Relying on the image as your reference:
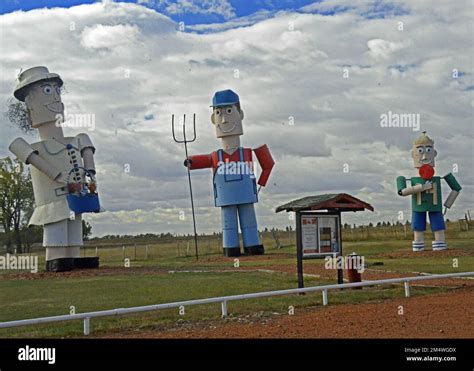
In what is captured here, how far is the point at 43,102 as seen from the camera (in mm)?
23469

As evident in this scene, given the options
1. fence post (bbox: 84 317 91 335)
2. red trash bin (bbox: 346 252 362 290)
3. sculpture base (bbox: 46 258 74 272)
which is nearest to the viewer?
fence post (bbox: 84 317 91 335)

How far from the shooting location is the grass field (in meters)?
12.9

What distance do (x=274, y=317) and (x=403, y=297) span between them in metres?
3.61

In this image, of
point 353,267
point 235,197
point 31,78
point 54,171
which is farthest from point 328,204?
point 235,197

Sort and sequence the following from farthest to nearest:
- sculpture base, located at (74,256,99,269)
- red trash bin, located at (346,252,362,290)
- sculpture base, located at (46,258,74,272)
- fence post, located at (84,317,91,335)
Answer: sculpture base, located at (74,256,99,269) → sculpture base, located at (46,258,74,272) → red trash bin, located at (346,252,362,290) → fence post, located at (84,317,91,335)

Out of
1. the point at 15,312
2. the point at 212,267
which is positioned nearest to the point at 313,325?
the point at 15,312

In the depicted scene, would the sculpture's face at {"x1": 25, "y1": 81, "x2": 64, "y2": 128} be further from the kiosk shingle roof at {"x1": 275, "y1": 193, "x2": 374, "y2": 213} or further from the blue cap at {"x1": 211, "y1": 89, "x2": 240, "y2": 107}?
the kiosk shingle roof at {"x1": 275, "y1": 193, "x2": 374, "y2": 213}

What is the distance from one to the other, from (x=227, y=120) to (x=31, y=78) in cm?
799

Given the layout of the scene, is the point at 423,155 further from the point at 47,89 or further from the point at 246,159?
the point at 47,89

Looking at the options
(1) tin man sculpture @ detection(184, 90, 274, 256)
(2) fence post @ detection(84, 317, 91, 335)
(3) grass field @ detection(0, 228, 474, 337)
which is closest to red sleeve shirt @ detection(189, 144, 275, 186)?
(1) tin man sculpture @ detection(184, 90, 274, 256)

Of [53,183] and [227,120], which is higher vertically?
Result: [227,120]

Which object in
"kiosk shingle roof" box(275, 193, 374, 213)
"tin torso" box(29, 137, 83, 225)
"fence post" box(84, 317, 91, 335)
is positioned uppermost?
"tin torso" box(29, 137, 83, 225)
